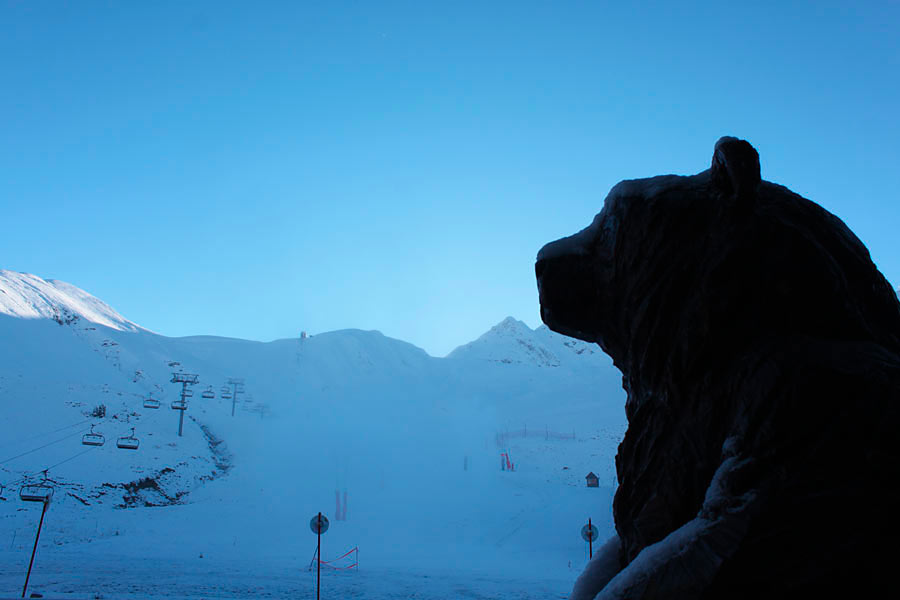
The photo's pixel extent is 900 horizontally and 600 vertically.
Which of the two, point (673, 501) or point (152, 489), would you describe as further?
point (152, 489)

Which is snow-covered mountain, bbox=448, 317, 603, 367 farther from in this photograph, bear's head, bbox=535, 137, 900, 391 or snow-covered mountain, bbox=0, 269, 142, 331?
bear's head, bbox=535, 137, 900, 391

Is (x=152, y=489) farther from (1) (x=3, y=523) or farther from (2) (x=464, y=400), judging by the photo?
(2) (x=464, y=400)

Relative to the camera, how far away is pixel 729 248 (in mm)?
1239

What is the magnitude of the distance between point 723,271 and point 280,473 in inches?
1424

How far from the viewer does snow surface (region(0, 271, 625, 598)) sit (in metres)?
17.6

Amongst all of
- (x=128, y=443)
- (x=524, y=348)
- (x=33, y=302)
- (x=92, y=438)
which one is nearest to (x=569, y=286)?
(x=128, y=443)

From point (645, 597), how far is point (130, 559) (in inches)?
848

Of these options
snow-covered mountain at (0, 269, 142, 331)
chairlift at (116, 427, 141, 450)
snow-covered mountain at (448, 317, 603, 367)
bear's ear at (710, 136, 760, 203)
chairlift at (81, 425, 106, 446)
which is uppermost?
snow-covered mountain at (448, 317, 603, 367)

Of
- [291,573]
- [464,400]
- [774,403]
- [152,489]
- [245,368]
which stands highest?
[245,368]

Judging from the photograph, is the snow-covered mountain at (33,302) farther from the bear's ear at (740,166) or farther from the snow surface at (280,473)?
the bear's ear at (740,166)

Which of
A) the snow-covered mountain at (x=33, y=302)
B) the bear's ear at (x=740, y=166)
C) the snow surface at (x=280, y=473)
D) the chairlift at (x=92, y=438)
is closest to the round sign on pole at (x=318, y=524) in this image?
the snow surface at (x=280, y=473)

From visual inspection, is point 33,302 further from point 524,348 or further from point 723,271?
point 524,348

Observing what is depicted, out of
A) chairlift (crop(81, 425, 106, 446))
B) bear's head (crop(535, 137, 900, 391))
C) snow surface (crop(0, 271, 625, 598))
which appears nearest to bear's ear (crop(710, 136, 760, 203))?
bear's head (crop(535, 137, 900, 391))

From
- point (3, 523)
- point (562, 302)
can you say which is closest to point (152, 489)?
point (3, 523)
